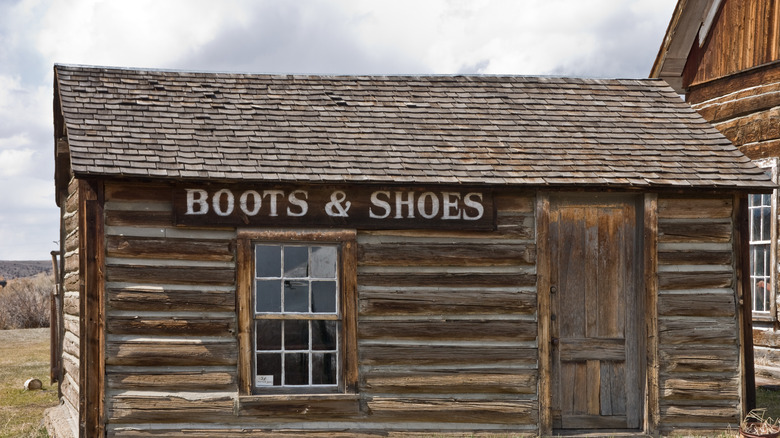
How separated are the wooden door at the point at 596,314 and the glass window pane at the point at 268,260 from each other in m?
2.73

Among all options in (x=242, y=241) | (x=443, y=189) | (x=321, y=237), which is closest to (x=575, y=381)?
(x=443, y=189)

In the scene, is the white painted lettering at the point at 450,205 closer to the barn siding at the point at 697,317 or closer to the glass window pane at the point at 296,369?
the glass window pane at the point at 296,369

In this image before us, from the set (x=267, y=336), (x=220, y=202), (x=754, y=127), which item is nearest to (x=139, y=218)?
(x=220, y=202)

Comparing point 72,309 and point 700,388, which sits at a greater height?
point 72,309

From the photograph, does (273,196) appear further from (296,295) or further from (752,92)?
(752,92)

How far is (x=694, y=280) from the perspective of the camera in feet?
27.5

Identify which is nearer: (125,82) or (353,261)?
(353,261)

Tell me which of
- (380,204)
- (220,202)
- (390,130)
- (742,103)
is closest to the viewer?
(220,202)

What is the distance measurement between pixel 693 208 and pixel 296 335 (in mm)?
4214

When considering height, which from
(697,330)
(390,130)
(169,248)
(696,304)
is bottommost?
(697,330)

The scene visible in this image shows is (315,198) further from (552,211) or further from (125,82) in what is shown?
(125,82)

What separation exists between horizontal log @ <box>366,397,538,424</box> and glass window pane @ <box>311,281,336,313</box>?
0.98 metres

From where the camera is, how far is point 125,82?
9.40 meters

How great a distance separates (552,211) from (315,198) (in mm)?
2404
